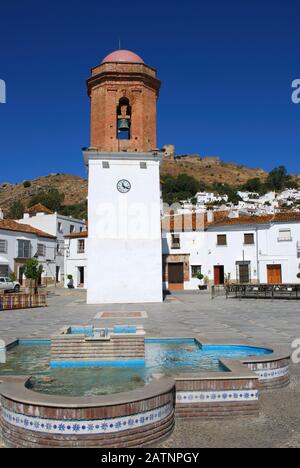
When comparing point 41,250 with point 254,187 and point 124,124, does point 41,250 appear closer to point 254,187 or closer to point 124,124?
point 124,124

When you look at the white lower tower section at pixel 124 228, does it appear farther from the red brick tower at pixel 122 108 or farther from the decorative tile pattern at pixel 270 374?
the decorative tile pattern at pixel 270 374

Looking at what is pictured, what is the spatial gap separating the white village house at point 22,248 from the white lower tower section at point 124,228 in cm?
1766

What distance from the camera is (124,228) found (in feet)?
62.0

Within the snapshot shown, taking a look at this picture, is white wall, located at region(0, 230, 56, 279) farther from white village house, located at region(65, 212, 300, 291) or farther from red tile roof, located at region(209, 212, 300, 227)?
red tile roof, located at region(209, 212, 300, 227)

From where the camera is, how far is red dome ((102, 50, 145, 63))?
63.4 ft

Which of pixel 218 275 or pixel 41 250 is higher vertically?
pixel 41 250

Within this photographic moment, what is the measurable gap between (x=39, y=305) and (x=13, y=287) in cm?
1273

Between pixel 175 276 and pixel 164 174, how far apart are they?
9036 centimetres

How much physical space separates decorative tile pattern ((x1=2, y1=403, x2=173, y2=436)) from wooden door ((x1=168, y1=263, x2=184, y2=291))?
29.4m

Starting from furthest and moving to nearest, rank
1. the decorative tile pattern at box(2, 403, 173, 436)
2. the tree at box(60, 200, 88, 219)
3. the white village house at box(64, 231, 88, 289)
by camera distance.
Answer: the tree at box(60, 200, 88, 219) → the white village house at box(64, 231, 88, 289) → the decorative tile pattern at box(2, 403, 173, 436)

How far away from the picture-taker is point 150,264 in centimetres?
1912

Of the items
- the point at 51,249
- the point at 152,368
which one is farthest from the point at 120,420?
the point at 51,249

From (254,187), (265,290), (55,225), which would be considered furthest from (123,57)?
(254,187)

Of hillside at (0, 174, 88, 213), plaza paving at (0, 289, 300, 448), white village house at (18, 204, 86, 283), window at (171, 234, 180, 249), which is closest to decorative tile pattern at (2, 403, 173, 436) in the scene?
plaza paving at (0, 289, 300, 448)
